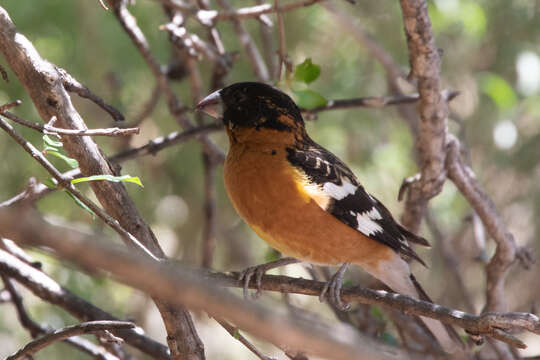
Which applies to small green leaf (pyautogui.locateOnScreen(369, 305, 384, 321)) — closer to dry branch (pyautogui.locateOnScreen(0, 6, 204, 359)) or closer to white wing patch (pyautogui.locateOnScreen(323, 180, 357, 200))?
white wing patch (pyautogui.locateOnScreen(323, 180, 357, 200))

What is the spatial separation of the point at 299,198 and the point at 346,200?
0.35 meters

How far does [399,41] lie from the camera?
564 centimetres

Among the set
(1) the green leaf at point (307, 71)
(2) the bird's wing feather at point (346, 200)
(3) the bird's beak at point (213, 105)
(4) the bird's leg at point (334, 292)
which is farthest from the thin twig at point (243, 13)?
(4) the bird's leg at point (334, 292)

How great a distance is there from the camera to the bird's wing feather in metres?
3.27

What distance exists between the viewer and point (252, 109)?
363cm

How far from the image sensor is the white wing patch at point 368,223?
3324mm

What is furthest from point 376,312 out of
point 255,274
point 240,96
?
point 240,96

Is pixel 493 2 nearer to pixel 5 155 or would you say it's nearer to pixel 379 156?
pixel 379 156

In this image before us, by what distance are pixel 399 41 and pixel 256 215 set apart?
312 cm

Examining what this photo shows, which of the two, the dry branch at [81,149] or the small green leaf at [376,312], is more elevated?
the small green leaf at [376,312]

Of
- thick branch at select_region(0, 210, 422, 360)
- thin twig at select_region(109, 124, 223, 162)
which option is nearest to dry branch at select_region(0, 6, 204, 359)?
thin twig at select_region(109, 124, 223, 162)

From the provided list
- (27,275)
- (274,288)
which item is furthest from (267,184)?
(27,275)

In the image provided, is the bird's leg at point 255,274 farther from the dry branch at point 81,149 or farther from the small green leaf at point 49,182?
the small green leaf at point 49,182

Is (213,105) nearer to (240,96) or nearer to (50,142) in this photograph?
(240,96)
